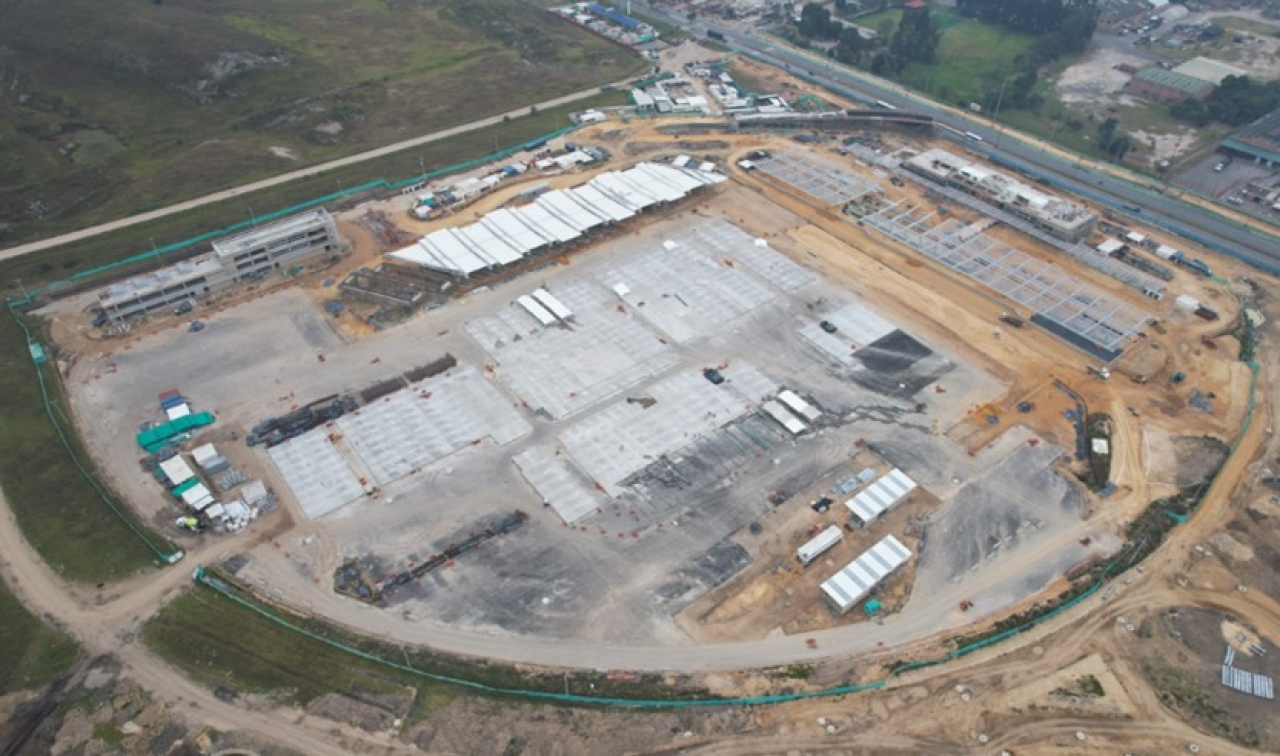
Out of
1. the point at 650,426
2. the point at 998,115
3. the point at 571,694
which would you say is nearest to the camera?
the point at 571,694

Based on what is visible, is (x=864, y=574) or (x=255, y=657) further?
(x=864, y=574)

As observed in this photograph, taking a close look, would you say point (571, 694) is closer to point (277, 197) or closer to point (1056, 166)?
point (277, 197)

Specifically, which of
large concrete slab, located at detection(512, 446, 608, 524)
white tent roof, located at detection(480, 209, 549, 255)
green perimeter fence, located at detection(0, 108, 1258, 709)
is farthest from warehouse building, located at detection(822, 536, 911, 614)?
white tent roof, located at detection(480, 209, 549, 255)

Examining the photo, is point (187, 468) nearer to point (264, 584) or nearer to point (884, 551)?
point (264, 584)

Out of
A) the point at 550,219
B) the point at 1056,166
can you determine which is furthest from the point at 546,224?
the point at 1056,166

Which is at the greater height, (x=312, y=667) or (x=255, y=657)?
(x=255, y=657)

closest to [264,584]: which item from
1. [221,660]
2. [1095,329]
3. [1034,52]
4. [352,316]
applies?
[221,660]
